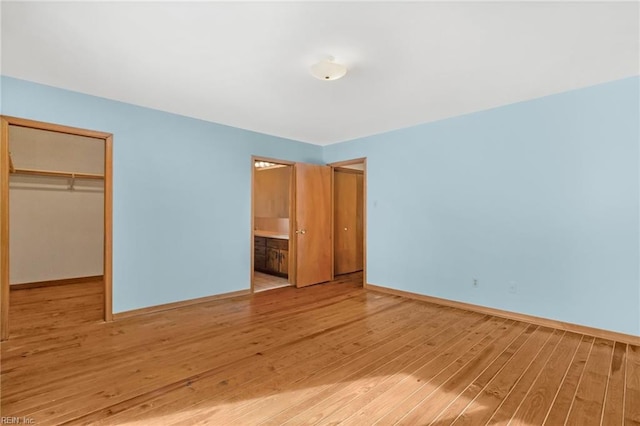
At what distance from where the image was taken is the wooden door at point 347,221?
240 inches

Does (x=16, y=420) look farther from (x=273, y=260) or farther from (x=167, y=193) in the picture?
(x=273, y=260)

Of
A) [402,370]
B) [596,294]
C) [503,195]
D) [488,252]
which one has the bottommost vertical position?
[402,370]

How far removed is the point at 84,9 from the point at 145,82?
1089 millimetres

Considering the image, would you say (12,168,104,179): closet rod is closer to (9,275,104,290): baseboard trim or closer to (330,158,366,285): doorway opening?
(9,275,104,290): baseboard trim

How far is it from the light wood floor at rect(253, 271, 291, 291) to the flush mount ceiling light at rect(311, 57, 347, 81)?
134 inches

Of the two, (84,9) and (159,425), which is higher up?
(84,9)

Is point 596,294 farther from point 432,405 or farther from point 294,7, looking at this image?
point 294,7

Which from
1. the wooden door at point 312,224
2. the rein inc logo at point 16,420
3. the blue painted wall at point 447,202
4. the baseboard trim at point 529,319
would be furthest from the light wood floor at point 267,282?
the rein inc logo at point 16,420

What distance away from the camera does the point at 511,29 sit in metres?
2.14

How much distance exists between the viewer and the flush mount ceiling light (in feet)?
8.23

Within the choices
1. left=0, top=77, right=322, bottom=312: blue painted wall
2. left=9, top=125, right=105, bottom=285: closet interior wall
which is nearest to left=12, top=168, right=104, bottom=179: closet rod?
left=9, top=125, right=105, bottom=285: closet interior wall

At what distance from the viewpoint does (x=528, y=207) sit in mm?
3420

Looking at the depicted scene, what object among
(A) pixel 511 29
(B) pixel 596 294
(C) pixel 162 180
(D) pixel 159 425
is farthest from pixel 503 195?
(C) pixel 162 180

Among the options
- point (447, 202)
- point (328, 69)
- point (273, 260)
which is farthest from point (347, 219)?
point (328, 69)
